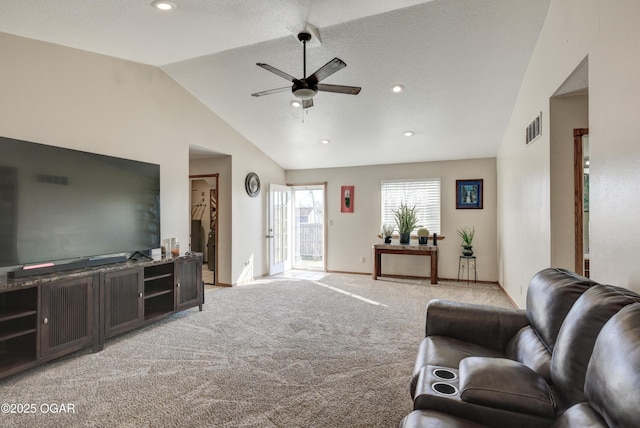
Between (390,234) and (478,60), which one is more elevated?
(478,60)

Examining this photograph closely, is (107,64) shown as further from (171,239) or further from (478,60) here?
(478,60)

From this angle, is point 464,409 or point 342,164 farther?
point 342,164

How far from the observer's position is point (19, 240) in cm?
274

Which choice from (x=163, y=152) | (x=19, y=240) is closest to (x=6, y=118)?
(x=19, y=240)

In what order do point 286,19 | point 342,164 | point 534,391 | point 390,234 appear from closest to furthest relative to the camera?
point 534,391 → point 286,19 → point 390,234 → point 342,164

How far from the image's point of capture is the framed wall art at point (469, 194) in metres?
6.25

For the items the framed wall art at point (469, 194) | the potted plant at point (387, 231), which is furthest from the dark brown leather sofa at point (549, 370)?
the framed wall art at point (469, 194)

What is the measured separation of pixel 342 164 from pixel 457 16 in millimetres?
4191

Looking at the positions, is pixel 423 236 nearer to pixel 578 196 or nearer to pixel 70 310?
pixel 578 196

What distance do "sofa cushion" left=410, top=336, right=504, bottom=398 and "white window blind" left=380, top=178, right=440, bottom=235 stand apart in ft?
15.4

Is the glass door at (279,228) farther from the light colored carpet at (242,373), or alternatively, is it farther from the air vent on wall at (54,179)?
the air vent on wall at (54,179)

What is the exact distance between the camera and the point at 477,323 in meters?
2.16

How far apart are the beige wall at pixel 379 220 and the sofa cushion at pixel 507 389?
527 centimetres

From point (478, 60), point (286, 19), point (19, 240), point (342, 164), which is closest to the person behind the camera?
point (19, 240)
